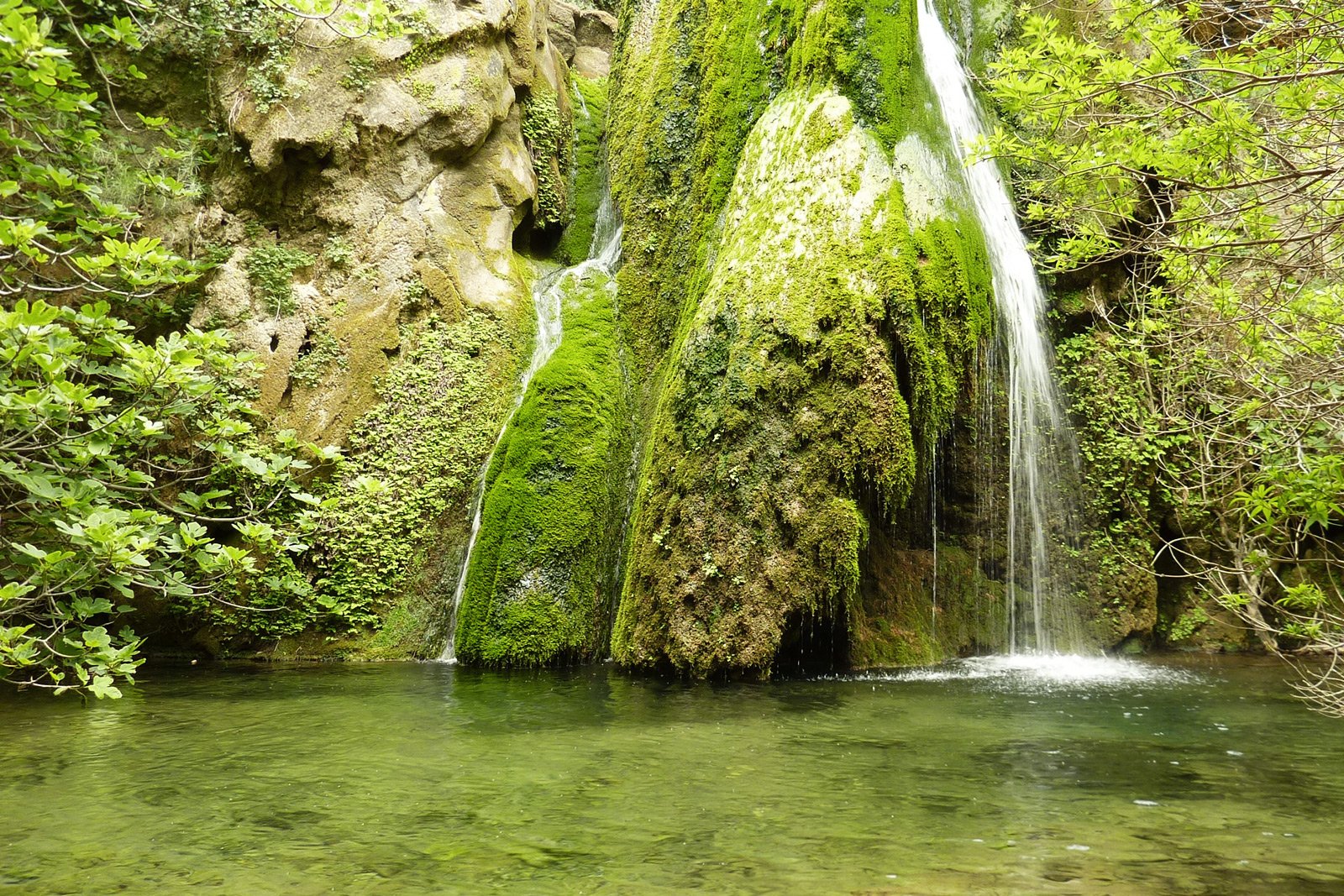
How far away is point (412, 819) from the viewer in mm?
3516

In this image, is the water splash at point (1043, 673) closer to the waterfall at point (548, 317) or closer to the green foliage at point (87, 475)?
the waterfall at point (548, 317)

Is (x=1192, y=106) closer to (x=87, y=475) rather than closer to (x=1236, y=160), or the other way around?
(x=1236, y=160)

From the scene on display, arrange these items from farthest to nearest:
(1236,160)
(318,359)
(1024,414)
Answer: (318,359)
(1024,414)
(1236,160)

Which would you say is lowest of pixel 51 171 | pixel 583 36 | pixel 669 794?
pixel 669 794

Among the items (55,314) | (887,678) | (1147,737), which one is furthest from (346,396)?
(1147,737)

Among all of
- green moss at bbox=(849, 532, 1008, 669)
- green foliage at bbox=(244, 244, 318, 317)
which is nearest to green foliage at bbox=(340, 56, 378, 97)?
green foliage at bbox=(244, 244, 318, 317)

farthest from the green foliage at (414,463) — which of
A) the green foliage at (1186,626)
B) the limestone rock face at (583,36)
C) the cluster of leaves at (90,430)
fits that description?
the limestone rock face at (583,36)

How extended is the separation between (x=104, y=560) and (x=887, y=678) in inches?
227

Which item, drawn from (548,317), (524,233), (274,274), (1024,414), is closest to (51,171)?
(274,274)

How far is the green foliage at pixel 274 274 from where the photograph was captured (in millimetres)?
9555

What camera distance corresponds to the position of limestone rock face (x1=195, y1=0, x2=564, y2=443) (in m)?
9.45

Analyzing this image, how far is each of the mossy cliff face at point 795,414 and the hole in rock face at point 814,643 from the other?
0.08 m

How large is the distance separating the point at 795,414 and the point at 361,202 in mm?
6304

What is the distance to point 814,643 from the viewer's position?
743cm
